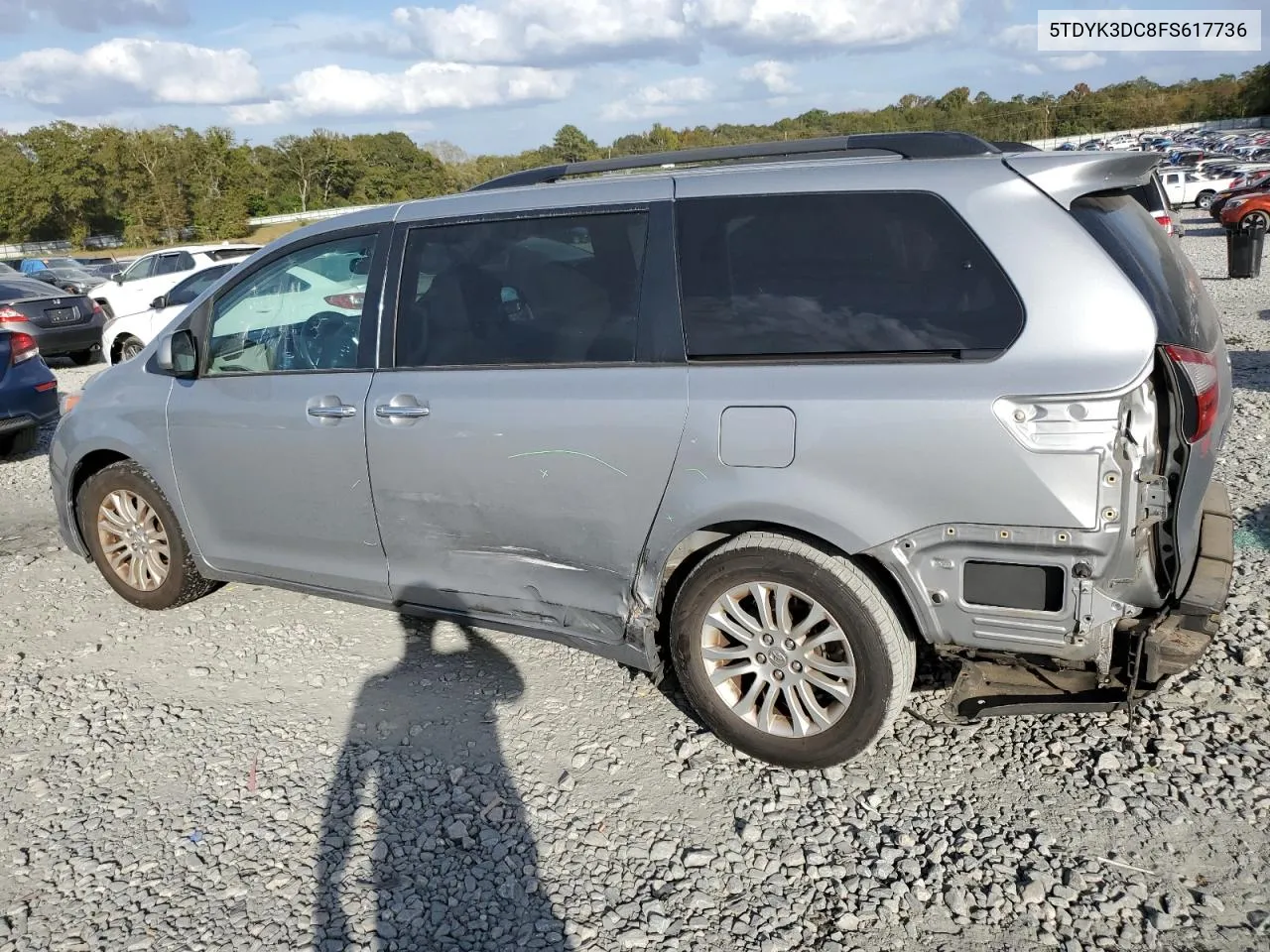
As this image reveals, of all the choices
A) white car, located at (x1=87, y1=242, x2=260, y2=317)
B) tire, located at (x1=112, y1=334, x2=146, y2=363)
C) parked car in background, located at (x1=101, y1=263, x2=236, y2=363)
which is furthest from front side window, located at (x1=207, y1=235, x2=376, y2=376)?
white car, located at (x1=87, y1=242, x2=260, y2=317)

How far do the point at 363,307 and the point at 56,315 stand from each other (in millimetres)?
11736

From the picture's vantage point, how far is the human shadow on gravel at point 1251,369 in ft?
27.0

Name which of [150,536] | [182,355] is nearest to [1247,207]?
[182,355]

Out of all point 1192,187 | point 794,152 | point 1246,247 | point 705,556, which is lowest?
point 705,556

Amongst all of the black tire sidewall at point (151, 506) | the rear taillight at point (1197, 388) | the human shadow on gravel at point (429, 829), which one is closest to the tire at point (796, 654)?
the human shadow on gravel at point (429, 829)

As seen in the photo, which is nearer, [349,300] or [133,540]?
[349,300]

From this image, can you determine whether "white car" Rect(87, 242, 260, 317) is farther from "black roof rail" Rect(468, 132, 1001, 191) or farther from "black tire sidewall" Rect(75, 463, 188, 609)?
"black roof rail" Rect(468, 132, 1001, 191)

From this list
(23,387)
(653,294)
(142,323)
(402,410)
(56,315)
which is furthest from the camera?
(56,315)

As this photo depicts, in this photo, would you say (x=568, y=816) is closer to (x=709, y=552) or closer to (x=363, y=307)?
(x=709, y=552)

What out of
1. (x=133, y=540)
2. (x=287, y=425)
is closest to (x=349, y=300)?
(x=287, y=425)

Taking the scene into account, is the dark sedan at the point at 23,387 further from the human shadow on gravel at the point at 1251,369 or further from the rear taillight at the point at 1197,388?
the human shadow on gravel at the point at 1251,369

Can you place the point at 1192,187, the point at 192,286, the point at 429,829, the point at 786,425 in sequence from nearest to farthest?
the point at 786,425 < the point at 429,829 < the point at 192,286 < the point at 1192,187

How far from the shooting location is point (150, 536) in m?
4.80

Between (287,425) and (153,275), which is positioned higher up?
(153,275)
